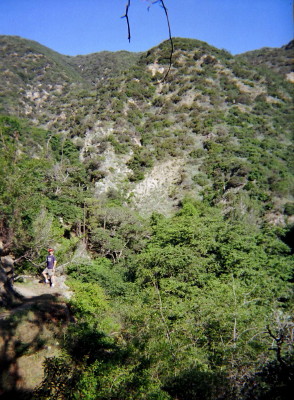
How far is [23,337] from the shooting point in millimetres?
5527

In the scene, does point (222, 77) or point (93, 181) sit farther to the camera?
point (222, 77)

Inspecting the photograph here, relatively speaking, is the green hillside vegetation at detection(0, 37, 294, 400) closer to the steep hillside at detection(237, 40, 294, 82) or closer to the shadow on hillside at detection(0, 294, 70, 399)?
the shadow on hillside at detection(0, 294, 70, 399)

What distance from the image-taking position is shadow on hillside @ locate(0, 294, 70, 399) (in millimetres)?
4504

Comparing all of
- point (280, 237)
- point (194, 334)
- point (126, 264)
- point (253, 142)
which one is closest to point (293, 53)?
point (253, 142)

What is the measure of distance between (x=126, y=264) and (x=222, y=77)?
1682 inches

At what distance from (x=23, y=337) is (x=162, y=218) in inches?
722

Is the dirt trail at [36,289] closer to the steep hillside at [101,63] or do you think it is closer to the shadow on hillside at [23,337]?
the shadow on hillside at [23,337]

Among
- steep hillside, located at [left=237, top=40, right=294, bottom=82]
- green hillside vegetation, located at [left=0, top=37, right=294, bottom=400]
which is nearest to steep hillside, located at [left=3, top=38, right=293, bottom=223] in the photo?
green hillside vegetation, located at [left=0, top=37, right=294, bottom=400]

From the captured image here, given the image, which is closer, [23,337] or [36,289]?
[23,337]

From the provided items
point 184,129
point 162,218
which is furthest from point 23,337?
point 184,129

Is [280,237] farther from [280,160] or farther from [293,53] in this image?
[293,53]

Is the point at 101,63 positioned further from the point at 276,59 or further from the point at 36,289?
the point at 36,289

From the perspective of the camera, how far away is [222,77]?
144 ft

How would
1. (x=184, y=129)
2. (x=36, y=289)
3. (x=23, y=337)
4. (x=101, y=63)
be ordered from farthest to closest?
1. (x=101, y=63)
2. (x=184, y=129)
3. (x=36, y=289)
4. (x=23, y=337)
